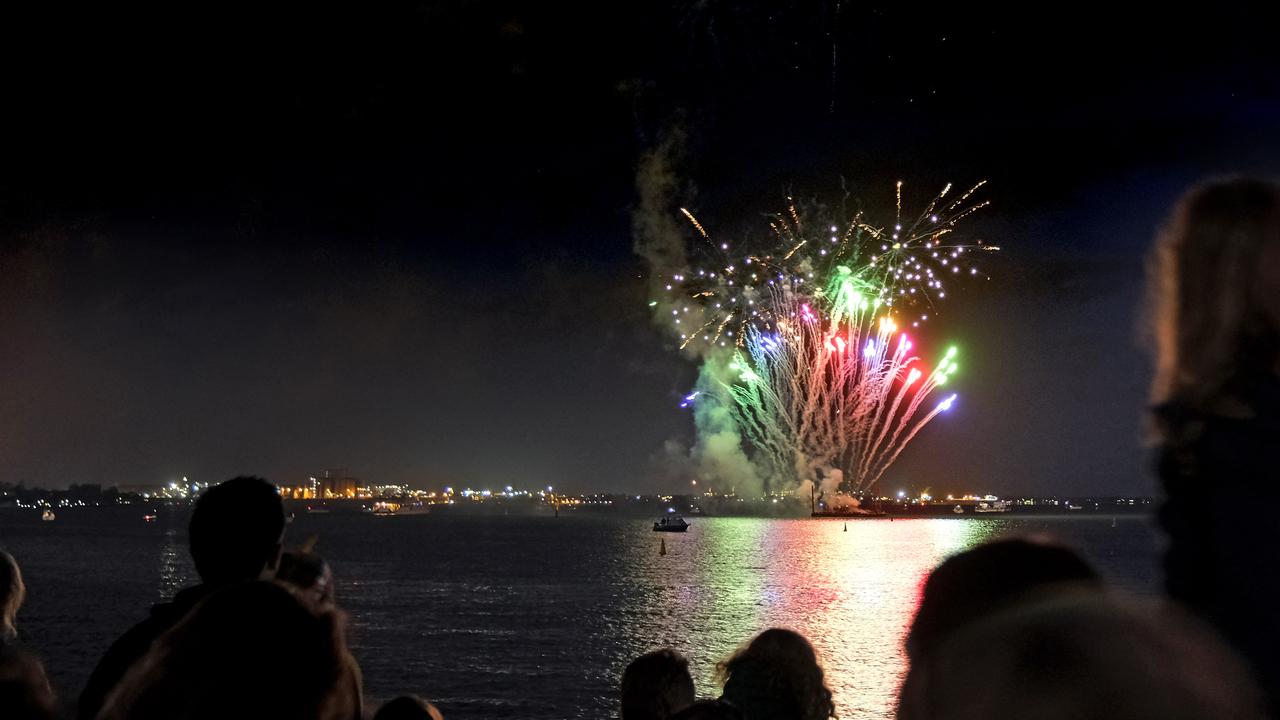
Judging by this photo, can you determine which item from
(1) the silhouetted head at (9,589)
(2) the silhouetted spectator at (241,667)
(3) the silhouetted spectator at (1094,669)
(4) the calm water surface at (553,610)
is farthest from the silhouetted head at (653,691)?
(3) the silhouetted spectator at (1094,669)

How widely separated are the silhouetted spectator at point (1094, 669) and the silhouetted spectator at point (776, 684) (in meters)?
2.80

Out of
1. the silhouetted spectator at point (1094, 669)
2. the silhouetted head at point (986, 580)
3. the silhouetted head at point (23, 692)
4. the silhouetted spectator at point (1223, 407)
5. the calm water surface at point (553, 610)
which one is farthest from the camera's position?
the calm water surface at point (553, 610)

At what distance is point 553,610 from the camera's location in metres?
51.8

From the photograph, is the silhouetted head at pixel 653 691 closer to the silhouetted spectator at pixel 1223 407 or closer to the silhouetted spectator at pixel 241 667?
the silhouetted spectator at pixel 1223 407

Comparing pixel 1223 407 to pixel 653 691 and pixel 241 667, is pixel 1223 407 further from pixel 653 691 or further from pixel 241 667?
pixel 653 691

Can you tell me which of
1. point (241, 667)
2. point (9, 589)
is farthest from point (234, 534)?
point (241, 667)

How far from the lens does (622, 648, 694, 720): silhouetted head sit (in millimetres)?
4527

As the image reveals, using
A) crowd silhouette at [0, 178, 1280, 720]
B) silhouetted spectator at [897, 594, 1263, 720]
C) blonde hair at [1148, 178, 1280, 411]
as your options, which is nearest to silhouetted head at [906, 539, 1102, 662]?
crowd silhouette at [0, 178, 1280, 720]

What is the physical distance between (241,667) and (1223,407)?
1.67m

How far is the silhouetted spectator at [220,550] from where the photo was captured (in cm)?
319

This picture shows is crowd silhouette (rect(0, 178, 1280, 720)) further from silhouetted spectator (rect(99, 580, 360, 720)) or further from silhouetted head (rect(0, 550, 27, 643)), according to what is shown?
silhouetted head (rect(0, 550, 27, 643))

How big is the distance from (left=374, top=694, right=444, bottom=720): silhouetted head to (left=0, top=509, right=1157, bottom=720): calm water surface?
6.15 ft

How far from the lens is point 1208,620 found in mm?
1738

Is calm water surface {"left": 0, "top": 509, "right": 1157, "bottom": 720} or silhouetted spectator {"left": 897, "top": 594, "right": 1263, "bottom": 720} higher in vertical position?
silhouetted spectator {"left": 897, "top": 594, "right": 1263, "bottom": 720}
